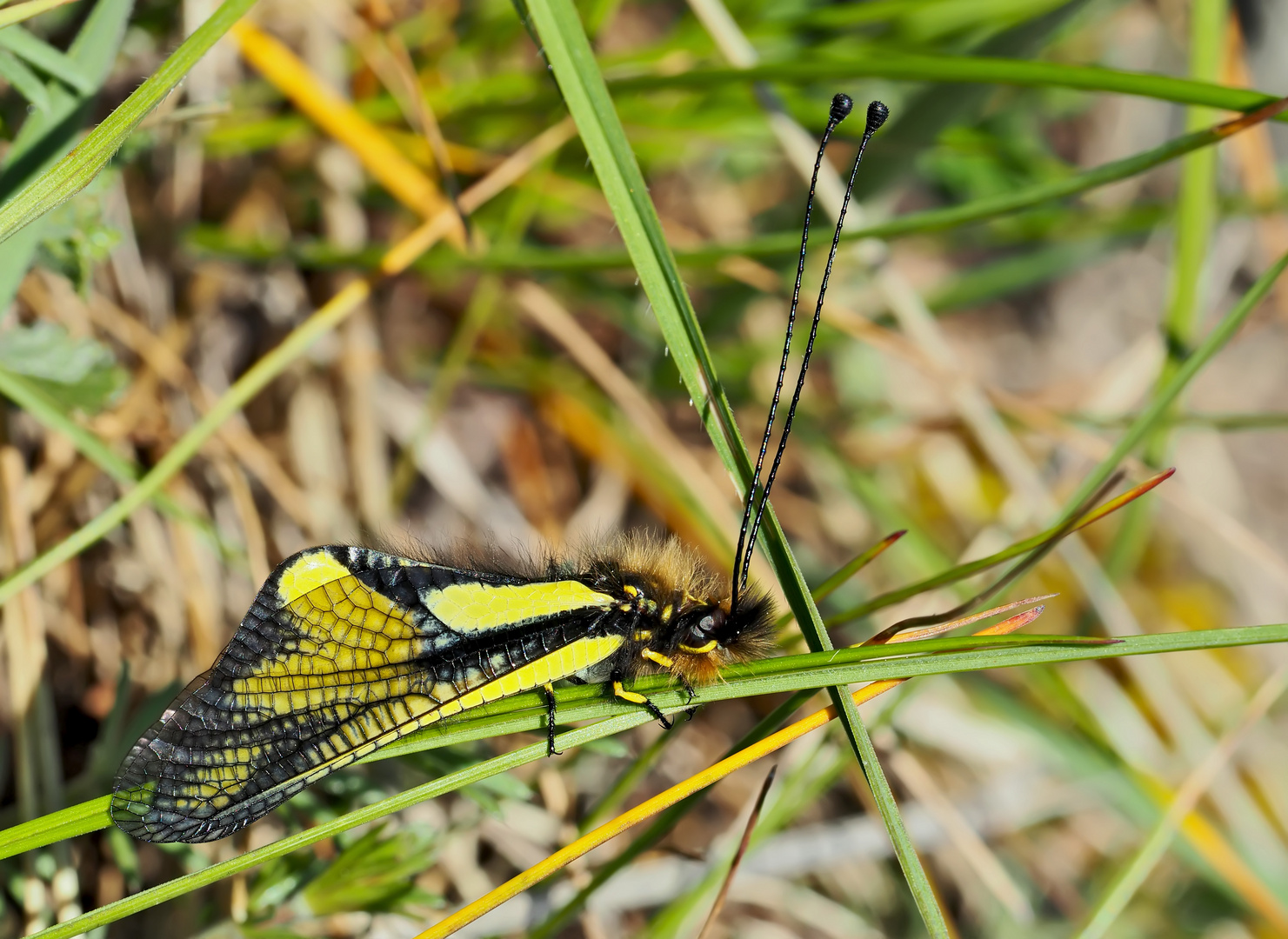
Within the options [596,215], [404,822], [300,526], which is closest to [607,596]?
[404,822]

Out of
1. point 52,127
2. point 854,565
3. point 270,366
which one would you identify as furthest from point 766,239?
point 52,127

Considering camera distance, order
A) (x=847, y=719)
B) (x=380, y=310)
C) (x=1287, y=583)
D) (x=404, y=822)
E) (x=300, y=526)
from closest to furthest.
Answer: (x=847, y=719) < (x=404, y=822) < (x=1287, y=583) < (x=300, y=526) < (x=380, y=310)

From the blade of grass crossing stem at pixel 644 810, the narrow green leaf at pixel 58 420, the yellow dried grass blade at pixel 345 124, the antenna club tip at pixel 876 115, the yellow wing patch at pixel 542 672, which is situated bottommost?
the blade of grass crossing stem at pixel 644 810

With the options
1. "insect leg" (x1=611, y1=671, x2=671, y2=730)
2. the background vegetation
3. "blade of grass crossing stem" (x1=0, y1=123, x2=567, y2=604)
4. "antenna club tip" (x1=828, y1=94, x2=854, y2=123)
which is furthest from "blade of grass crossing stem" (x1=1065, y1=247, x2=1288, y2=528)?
"blade of grass crossing stem" (x1=0, y1=123, x2=567, y2=604)

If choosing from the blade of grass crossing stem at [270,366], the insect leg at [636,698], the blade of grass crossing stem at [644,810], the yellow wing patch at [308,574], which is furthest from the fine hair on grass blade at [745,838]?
the blade of grass crossing stem at [270,366]

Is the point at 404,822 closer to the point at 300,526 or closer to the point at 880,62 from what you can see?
the point at 300,526

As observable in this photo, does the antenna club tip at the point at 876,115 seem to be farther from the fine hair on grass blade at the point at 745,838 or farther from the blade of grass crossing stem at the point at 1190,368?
the fine hair on grass blade at the point at 745,838
